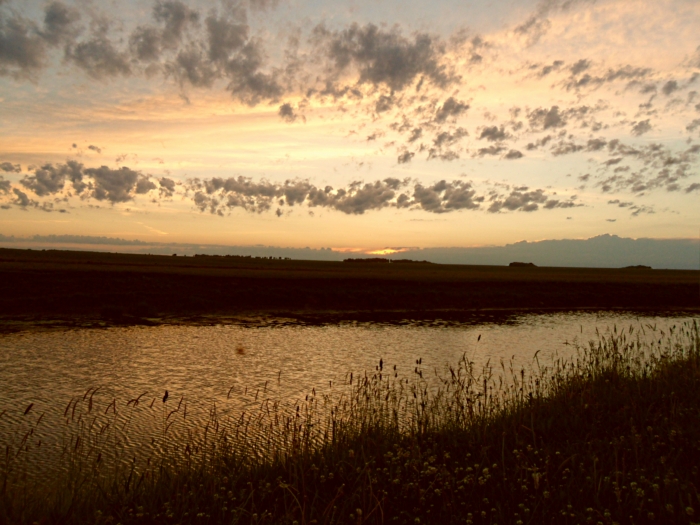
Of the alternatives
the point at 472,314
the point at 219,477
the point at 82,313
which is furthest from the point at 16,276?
A: the point at 219,477

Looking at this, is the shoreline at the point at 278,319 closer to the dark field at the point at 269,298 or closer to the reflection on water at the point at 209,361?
the dark field at the point at 269,298

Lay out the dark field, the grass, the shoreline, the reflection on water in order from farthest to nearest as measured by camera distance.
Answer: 1. the dark field
2. the shoreline
3. the reflection on water
4. the grass

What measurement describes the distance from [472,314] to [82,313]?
27309mm

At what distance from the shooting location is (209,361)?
66.2 ft

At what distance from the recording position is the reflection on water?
44.8 ft

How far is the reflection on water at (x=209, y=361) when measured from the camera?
537 inches

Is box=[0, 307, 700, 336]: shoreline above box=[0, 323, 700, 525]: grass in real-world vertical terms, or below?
below

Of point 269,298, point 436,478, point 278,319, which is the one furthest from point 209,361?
point 269,298

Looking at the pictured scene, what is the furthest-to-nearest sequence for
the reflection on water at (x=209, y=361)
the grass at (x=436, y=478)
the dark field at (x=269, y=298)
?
the dark field at (x=269, y=298) < the reflection on water at (x=209, y=361) < the grass at (x=436, y=478)

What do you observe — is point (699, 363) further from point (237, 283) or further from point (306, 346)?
point (237, 283)

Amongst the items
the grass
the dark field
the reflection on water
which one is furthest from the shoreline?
the grass

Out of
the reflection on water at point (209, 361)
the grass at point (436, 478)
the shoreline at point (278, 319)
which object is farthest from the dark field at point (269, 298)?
the grass at point (436, 478)

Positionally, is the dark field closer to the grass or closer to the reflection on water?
the reflection on water

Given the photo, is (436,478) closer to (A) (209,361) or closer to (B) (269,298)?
(A) (209,361)
